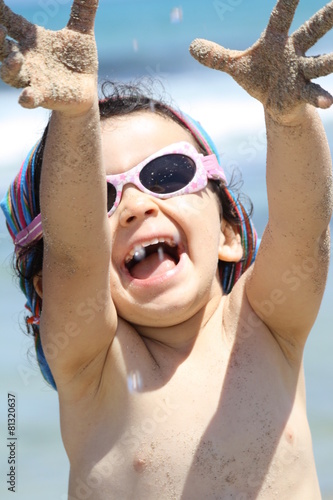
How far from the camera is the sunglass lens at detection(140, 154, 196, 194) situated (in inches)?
117

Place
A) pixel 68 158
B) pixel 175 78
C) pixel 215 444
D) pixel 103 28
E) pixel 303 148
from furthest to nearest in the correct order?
1. pixel 103 28
2. pixel 175 78
3. pixel 215 444
4. pixel 303 148
5. pixel 68 158

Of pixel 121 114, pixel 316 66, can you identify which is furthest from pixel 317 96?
pixel 121 114

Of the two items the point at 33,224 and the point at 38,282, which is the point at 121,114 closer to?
the point at 33,224

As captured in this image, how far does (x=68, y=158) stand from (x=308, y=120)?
725mm

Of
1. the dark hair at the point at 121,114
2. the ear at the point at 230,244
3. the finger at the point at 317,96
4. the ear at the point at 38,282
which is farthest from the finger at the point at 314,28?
the ear at the point at 38,282

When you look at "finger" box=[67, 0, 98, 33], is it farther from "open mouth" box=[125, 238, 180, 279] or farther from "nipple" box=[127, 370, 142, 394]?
"nipple" box=[127, 370, 142, 394]

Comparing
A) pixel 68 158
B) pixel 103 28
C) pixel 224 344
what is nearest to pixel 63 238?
pixel 68 158

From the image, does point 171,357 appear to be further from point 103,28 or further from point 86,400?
point 103,28

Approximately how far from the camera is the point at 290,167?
102 inches

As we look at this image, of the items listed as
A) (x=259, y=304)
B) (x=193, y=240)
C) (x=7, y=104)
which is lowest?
(x=7, y=104)

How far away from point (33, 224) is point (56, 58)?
104cm

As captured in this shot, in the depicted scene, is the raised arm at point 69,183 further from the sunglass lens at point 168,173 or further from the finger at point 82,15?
the sunglass lens at point 168,173

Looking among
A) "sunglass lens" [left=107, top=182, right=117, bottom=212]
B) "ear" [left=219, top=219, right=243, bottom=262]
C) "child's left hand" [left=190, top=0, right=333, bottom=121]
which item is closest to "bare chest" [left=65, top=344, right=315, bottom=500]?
"ear" [left=219, top=219, right=243, bottom=262]

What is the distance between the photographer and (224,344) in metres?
2.93
